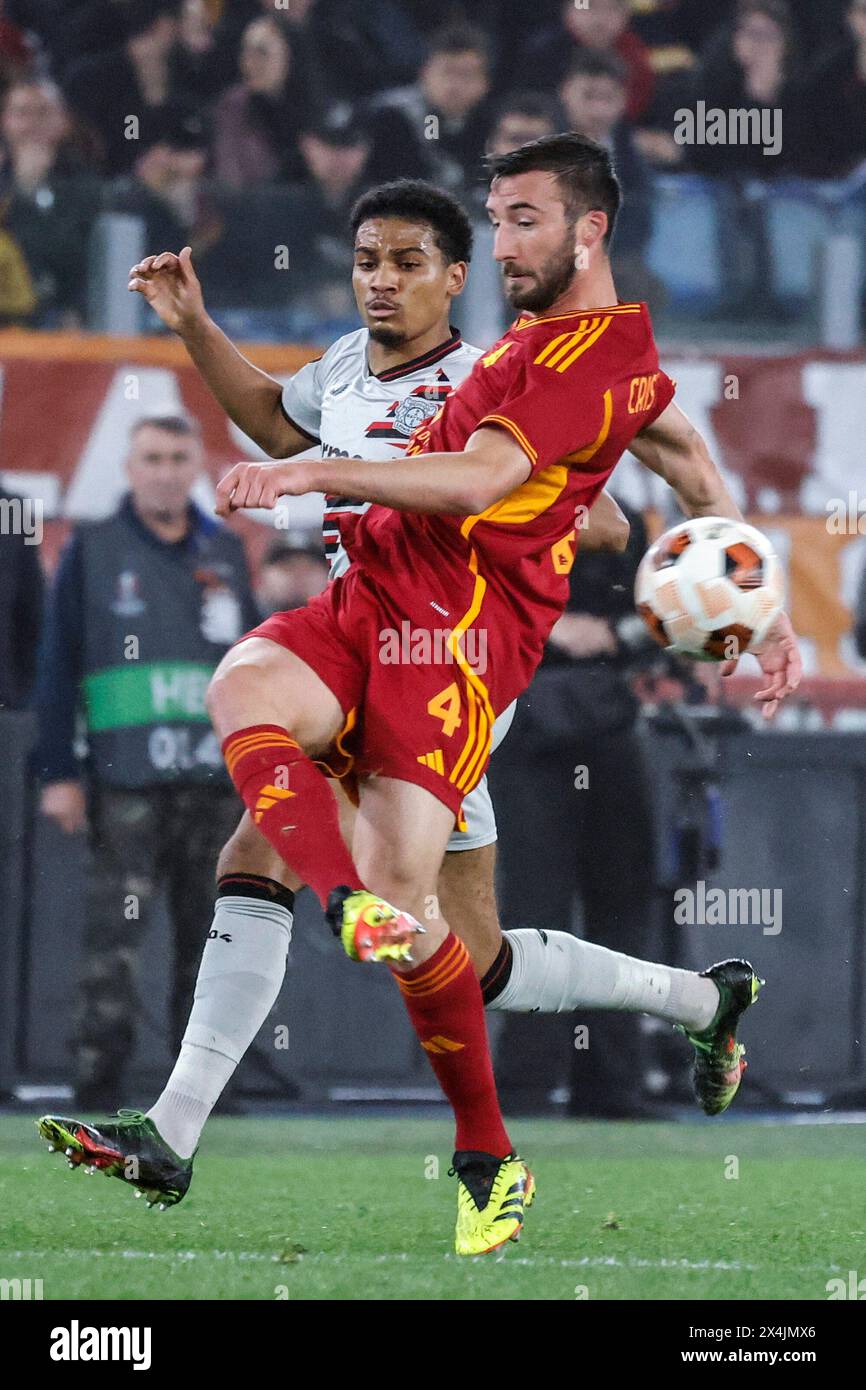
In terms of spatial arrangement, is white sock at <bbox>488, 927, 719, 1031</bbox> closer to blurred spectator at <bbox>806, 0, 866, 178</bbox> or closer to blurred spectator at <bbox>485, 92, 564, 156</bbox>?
blurred spectator at <bbox>485, 92, 564, 156</bbox>

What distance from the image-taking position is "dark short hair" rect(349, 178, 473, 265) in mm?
4492

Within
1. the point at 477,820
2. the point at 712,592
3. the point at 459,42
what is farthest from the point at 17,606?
the point at 459,42

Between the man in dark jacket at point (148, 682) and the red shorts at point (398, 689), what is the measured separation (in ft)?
9.63

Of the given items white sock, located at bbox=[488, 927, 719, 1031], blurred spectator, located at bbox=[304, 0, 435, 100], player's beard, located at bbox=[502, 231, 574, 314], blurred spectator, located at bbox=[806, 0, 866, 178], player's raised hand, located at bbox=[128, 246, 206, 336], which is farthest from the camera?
blurred spectator, located at bbox=[304, 0, 435, 100]

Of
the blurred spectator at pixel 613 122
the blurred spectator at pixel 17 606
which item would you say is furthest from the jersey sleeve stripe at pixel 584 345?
the blurred spectator at pixel 613 122

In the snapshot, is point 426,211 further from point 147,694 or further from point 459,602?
point 147,694

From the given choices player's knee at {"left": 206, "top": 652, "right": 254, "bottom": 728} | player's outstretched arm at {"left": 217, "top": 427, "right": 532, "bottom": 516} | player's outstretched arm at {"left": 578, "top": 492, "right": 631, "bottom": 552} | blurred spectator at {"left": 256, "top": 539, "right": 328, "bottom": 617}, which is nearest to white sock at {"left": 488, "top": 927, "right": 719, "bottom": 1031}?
player's outstretched arm at {"left": 578, "top": 492, "right": 631, "bottom": 552}

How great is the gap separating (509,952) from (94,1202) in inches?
47.4

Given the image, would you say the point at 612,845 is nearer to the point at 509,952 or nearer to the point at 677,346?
the point at 677,346

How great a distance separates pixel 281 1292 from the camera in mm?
3398

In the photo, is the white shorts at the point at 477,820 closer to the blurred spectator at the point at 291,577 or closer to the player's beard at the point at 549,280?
the player's beard at the point at 549,280

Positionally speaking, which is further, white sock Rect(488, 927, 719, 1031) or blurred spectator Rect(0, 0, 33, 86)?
blurred spectator Rect(0, 0, 33, 86)

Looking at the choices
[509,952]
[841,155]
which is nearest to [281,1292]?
[509,952]

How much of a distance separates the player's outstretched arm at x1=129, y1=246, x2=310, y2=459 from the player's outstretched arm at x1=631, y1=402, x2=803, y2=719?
2.64ft
